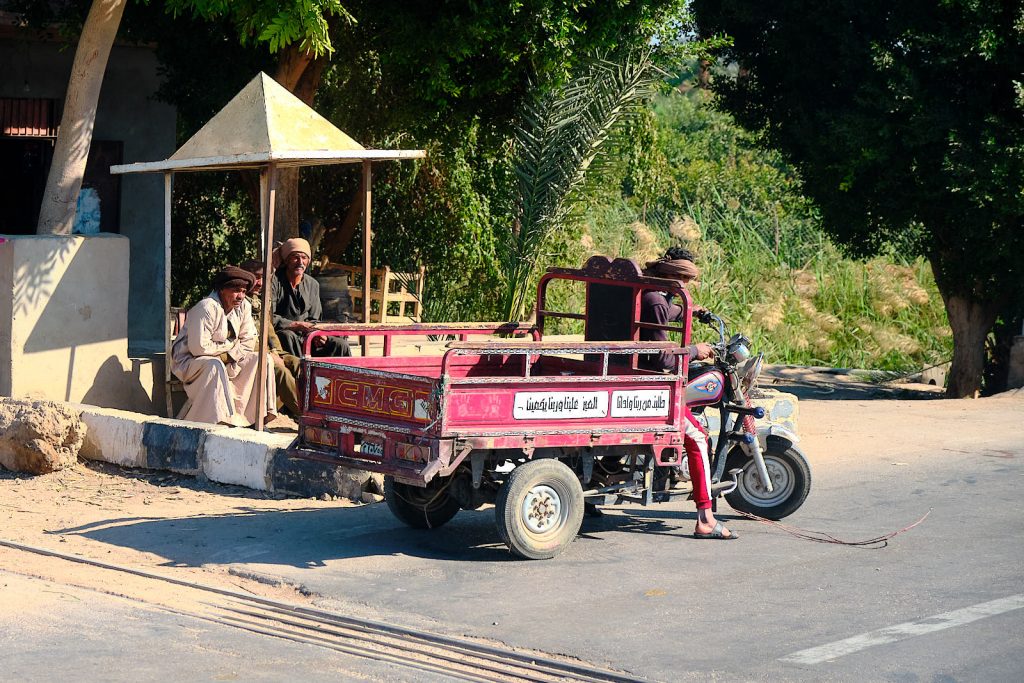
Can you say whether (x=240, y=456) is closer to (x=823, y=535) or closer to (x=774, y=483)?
(x=774, y=483)

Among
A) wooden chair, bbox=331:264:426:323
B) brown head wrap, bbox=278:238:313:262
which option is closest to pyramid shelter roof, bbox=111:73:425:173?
brown head wrap, bbox=278:238:313:262

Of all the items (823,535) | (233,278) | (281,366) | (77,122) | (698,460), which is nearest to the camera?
(698,460)

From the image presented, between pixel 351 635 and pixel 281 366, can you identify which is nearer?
pixel 351 635

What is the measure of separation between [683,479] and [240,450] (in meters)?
2.95

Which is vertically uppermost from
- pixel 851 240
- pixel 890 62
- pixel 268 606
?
pixel 890 62

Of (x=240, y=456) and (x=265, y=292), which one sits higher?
(x=265, y=292)

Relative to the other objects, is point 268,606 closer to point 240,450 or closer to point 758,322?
point 240,450

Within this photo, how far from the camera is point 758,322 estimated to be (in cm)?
2052

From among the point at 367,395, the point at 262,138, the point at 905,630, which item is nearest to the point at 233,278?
the point at 262,138

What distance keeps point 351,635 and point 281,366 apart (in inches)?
188

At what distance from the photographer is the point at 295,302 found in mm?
10938

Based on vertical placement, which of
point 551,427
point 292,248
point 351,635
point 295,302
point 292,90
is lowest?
point 351,635

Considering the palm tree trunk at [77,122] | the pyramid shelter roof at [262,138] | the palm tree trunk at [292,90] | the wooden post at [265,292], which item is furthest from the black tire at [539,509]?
the palm tree trunk at [292,90]

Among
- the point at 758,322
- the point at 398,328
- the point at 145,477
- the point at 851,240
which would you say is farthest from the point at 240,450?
the point at 758,322
